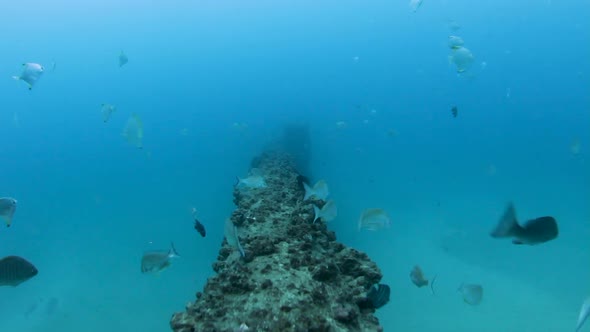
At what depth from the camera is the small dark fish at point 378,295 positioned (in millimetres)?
3836

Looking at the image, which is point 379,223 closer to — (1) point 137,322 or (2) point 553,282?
(1) point 137,322

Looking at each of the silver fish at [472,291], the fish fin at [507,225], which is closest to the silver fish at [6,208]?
the fish fin at [507,225]

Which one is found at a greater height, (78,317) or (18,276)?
(78,317)

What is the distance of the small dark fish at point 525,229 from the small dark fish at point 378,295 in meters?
1.48

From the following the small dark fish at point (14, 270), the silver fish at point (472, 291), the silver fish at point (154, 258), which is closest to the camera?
the small dark fish at point (14, 270)

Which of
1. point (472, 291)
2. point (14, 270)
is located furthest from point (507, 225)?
point (14, 270)

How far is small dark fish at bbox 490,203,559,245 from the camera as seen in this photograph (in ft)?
8.96

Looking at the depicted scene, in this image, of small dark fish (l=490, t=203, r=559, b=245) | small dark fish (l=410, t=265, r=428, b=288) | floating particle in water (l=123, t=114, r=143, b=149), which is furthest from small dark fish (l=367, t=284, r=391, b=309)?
floating particle in water (l=123, t=114, r=143, b=149)

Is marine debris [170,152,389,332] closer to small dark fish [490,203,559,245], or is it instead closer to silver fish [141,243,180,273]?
silver fish [141,243,180,273]

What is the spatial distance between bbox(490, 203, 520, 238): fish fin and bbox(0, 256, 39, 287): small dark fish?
14.5 feet

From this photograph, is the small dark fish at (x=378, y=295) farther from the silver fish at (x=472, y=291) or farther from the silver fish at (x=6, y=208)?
the silver fish at (x=6, y=208)

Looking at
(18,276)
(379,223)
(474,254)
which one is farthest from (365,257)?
(474,254)

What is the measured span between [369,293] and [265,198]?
366 centimetres

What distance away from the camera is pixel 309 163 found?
1421cm
